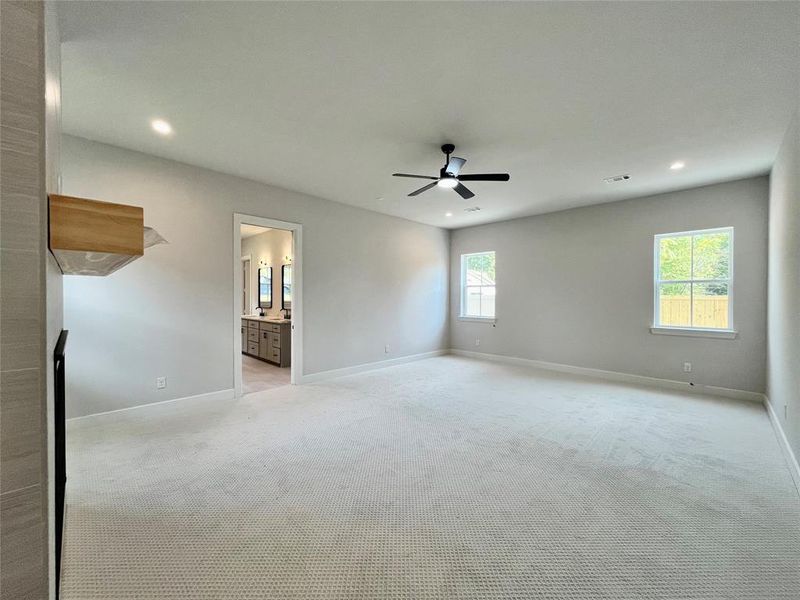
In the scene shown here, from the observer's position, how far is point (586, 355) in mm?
5781

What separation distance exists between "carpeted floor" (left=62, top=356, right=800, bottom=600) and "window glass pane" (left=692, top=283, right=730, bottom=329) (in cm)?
131

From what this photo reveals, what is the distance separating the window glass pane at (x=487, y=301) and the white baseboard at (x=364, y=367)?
4.15 ft

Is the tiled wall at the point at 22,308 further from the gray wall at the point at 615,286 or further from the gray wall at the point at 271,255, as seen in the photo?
the gray wall at the point at 271,255

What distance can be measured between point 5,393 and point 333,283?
4903 millimetres

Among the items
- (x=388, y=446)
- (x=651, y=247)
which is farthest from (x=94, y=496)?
(x=651, y=247)

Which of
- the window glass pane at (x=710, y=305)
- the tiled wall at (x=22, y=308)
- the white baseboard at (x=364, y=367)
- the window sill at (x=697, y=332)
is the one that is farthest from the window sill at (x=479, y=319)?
the tiled wall at (x=22, y=308)

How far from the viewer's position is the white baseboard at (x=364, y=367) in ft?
17.3

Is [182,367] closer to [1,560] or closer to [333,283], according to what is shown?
[333,283]

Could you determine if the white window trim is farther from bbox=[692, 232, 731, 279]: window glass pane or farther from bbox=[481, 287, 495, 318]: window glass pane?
bbox=[481, 287, 495, 318]: window glass pane

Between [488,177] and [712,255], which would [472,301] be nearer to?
[712,255]

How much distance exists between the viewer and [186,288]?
13.2 feet

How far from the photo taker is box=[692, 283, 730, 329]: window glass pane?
461cm

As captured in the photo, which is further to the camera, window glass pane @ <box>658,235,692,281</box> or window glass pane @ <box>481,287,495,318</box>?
window glass pane @ <box>481,287,495,318</box>

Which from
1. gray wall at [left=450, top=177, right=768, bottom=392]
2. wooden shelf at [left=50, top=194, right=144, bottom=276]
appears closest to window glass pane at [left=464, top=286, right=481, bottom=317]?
gray wall at [left=450, top=177, right=768, bottom=392]
